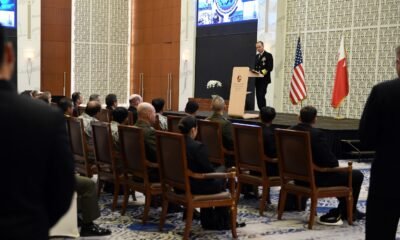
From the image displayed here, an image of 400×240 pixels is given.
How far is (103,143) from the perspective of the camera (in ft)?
18.7

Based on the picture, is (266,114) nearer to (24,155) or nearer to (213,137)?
(213,137)

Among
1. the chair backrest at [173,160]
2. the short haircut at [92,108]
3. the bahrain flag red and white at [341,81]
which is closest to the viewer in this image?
the chair backrest at [173,160]

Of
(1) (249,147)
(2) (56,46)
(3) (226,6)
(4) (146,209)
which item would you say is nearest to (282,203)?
(1) (249,147)

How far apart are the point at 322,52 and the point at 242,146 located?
757 cm

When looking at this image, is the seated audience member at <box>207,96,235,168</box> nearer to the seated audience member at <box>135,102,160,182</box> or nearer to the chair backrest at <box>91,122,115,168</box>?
the seated audience member at <box>135,102,160,182</box>

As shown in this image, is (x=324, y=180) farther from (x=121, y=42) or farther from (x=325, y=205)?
(x=121, y=42)

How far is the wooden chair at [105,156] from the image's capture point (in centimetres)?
552


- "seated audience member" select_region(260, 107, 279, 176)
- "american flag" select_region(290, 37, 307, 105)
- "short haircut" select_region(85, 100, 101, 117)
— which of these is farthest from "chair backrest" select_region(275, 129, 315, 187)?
"american flag" select_region(290, 37, 307, 105)

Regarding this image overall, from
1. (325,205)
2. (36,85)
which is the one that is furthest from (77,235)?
(36,85)

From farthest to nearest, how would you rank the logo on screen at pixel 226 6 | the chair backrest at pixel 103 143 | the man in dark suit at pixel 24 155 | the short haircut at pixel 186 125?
the logo on screen at pixel 226 6 → the chair backrest at pixel 103 143 → the short haircut at pixel 186 125 → the man in dark suit at pixel 24 155

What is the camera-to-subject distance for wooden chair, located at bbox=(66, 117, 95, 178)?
595 centimetres

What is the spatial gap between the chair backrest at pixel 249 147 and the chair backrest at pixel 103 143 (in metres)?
1.29

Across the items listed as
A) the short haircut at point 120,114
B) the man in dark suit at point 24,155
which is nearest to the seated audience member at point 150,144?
the short haircut at point 120,114

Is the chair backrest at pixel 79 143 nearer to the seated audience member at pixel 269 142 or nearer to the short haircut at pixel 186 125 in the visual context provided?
the short haircut at pixel 186 125
